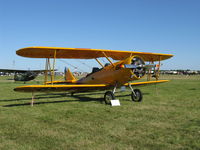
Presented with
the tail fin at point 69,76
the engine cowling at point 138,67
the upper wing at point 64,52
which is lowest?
the tail fin at point 69,76

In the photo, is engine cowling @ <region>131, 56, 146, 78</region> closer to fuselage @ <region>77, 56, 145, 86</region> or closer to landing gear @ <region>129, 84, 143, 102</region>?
fuselage @ <region>77, 56, 145, 86</region>

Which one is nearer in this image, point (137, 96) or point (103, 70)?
point (137, 96)

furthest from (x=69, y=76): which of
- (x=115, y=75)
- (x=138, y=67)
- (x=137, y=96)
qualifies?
(x=138, y=67)

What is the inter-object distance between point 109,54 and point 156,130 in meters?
6.78

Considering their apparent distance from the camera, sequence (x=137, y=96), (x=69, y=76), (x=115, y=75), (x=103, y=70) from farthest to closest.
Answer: (x=69, y=76), (x=103, y=70), (x=137, y=96), (x=115, y=75)

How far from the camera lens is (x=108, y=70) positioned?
9.97 meters

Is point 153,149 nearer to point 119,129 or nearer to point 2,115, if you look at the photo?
point 119,129

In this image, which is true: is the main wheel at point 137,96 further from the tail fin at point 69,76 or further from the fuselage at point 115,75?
the tail fin at point 69,76

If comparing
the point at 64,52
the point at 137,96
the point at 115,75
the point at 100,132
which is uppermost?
the point at 64,52

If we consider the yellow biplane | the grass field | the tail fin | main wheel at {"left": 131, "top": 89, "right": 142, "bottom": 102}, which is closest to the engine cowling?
the yellow biplane

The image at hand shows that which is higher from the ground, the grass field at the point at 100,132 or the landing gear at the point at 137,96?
the landing gear at the point at 137,96

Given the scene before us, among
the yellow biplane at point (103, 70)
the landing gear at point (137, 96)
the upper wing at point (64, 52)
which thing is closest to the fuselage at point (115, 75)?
the yellow biplane at point (103, 70)

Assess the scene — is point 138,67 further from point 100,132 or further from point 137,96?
point 100,132

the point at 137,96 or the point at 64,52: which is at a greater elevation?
the point at 64,52
